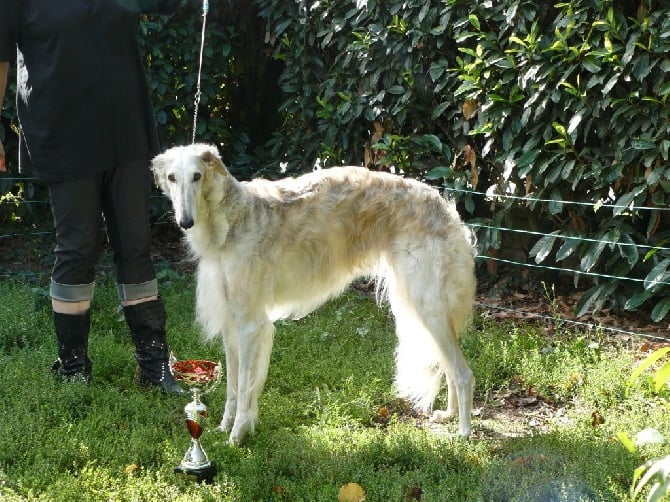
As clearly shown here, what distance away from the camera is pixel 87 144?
415 cm

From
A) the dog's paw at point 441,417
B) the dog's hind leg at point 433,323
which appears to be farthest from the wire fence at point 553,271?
the dog's paw at point 441,417

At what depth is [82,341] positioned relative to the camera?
178 inches

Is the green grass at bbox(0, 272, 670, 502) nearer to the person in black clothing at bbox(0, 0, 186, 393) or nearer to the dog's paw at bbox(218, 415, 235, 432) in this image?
the dog's paw at bbox(218, 415, 235, 432)

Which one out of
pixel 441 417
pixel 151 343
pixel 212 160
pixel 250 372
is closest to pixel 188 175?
pixel 212 160

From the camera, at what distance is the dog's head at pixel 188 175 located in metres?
3.70

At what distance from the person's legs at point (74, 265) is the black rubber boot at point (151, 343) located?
0.27 metres

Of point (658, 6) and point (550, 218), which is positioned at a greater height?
point (658, 6)

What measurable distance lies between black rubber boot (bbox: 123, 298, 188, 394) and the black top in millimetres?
834

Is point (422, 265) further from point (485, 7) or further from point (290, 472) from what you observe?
point (485, 7)

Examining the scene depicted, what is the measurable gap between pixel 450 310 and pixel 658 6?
2258 millimetres

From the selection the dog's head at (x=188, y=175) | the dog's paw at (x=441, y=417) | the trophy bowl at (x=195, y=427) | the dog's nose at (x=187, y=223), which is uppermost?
the dog's head at (x=188, y=175)

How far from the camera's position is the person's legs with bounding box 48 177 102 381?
4242mm

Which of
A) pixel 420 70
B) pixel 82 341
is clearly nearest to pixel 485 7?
pixel 420 70

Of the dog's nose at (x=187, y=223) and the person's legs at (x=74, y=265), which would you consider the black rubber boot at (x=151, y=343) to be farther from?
the dog's nose at (x=187, y=223)
